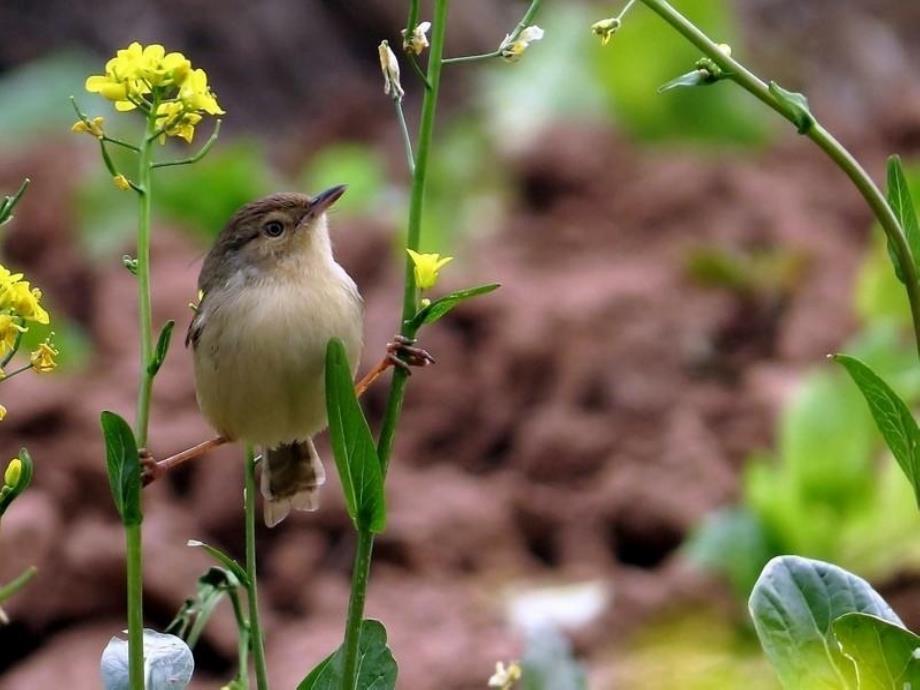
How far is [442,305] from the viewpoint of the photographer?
2102 millimetres

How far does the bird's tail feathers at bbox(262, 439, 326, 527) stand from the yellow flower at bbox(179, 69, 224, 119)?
1.11m

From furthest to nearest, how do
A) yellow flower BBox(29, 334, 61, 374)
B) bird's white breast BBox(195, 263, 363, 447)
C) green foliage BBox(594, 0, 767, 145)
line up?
green foliage BBox(594, 0, 767, 145) < bird's white breast BBox(195, 263, 363, 447) < yellow flower BBox(29, 334, 61, 374)

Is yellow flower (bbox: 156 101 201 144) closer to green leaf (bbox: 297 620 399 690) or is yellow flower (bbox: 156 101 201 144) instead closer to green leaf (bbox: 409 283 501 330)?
green leaf (bbox: 409 283 501 330)

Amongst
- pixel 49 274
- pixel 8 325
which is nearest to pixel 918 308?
pixel 8 325

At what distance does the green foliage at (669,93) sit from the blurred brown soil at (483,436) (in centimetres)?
53

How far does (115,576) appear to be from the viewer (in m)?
4.40

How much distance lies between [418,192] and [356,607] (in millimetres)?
556

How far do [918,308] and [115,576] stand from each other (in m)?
2.80

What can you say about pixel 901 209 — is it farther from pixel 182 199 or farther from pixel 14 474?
pixel 182 199

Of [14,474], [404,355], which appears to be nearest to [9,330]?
[14,474]

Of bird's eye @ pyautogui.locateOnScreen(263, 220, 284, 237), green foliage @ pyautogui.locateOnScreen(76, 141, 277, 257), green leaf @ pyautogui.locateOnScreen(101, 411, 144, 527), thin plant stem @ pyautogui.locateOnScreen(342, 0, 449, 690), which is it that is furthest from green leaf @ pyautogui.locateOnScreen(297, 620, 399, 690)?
green foliage @ pyautogui.locateOnScreen(76, 141, 277, 257)

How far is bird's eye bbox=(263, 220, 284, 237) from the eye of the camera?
3152mm

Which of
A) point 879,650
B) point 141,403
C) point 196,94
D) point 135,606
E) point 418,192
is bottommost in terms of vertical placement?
point 879,650

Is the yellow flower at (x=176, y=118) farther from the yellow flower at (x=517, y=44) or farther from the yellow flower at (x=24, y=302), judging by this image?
the yellow flower at (x=517, y=44)
